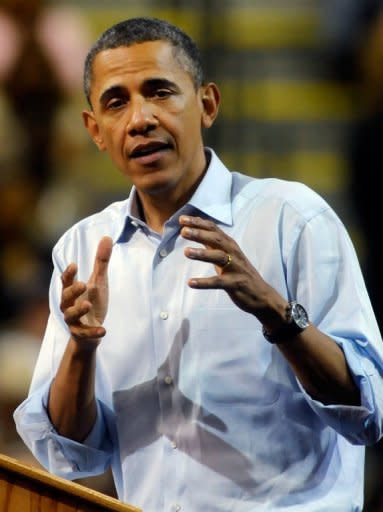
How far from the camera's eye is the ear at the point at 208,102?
1745mm

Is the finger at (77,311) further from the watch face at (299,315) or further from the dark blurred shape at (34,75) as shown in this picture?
the dark blurred shape at (34,75)

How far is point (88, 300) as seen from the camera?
5.17 ft

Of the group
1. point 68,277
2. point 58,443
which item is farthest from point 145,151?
point 58,443

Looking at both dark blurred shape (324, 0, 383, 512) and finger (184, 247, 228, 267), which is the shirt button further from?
dark blurred shape (324, 0, 383, 512)

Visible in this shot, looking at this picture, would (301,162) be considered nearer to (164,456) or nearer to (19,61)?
(19,61)

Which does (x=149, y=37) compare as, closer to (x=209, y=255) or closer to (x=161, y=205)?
(x=161, y=205)

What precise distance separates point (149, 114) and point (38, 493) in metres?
0.56

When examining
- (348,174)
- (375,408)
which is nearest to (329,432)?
(375,408)

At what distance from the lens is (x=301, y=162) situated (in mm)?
3221

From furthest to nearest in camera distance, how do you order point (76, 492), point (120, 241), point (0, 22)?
1. point (0, 22)
2. point (120, 241)
3. point (76, 492)

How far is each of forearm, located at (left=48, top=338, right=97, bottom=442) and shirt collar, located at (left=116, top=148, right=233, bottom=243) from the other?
23 cm

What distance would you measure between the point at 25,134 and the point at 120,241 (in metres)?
1.34

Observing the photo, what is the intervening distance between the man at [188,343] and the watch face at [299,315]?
3 cm

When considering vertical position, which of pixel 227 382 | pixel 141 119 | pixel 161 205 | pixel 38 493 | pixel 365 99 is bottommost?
pixel 38 493
